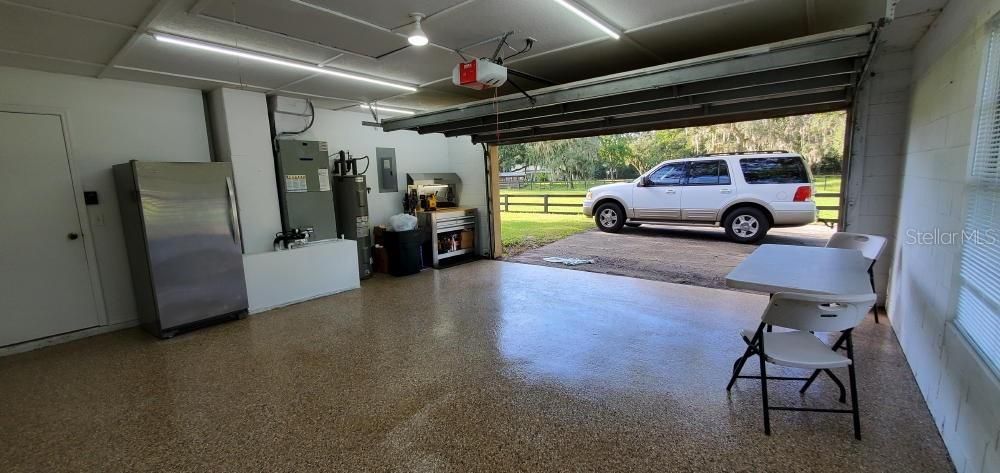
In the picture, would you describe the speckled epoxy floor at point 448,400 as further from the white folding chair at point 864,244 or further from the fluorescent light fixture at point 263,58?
the fluorescent light fixture at point 263,58

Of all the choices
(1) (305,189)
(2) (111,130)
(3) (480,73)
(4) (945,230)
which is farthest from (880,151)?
(2) (111,130)

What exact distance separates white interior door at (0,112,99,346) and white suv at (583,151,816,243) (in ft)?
26.4

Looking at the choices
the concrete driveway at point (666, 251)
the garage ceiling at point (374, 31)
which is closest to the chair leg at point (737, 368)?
the garage ceiling at point (374, 31)

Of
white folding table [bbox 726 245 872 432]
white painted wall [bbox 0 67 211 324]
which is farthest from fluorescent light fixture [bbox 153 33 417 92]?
white folding table [bbox 726 245 872 432]

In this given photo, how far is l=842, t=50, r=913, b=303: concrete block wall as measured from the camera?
3.43 meters

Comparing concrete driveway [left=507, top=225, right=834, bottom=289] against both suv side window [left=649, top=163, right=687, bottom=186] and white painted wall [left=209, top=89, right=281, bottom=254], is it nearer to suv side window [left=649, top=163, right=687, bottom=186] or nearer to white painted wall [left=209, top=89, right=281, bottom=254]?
suv side window [left=649, top=163, right=687, bottom=186]

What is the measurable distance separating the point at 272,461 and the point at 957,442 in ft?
10.7

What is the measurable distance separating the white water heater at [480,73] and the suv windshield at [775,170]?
19.6ft

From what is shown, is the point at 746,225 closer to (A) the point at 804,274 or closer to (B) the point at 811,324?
(A) the point at 804,274

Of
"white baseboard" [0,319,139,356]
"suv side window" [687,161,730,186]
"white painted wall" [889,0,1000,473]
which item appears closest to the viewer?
"white painted wall" [889,0,1000,473]

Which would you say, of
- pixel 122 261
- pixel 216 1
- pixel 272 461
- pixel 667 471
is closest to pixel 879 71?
pixel 667 471

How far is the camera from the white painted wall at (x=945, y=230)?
1.72 metres

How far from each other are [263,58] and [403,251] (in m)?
3.02

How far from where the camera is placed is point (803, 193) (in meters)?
6.62
